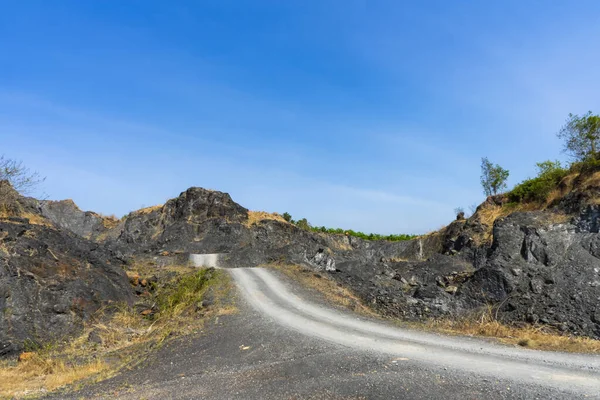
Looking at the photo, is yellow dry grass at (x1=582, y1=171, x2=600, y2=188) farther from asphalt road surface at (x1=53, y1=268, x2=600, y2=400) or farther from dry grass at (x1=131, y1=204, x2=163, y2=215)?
dry grass at (x1=131, y1=204, x2=163, y2=215)

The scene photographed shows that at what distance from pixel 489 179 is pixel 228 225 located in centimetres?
3475

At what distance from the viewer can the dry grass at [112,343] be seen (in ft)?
34.8

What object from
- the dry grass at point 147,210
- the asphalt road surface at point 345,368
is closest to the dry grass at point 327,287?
the asphalt road surface at point 345,368

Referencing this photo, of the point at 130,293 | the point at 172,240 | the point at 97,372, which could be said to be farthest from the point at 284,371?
the point at 172,240

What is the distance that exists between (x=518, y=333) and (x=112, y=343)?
13514 millimetres

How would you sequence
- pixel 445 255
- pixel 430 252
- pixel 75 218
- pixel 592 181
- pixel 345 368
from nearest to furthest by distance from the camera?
pixel 345 368
pixel 592 181
pixel 445 255
pixel 430 252
pixel 75 218

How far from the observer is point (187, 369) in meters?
10.1

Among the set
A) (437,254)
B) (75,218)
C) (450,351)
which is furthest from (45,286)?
(75,218)

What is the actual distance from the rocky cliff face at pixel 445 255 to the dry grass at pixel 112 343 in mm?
7893

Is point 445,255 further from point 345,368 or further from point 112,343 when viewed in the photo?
point 112,343

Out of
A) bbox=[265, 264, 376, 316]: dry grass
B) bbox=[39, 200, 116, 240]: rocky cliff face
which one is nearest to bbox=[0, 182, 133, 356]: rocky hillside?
bbox=[265, 264, 376, 316]: dry grass

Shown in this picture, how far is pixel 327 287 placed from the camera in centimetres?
2108

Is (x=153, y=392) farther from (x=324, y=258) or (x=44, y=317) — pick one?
(x=324, y=258)

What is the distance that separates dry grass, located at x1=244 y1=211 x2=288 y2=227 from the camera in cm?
4839
